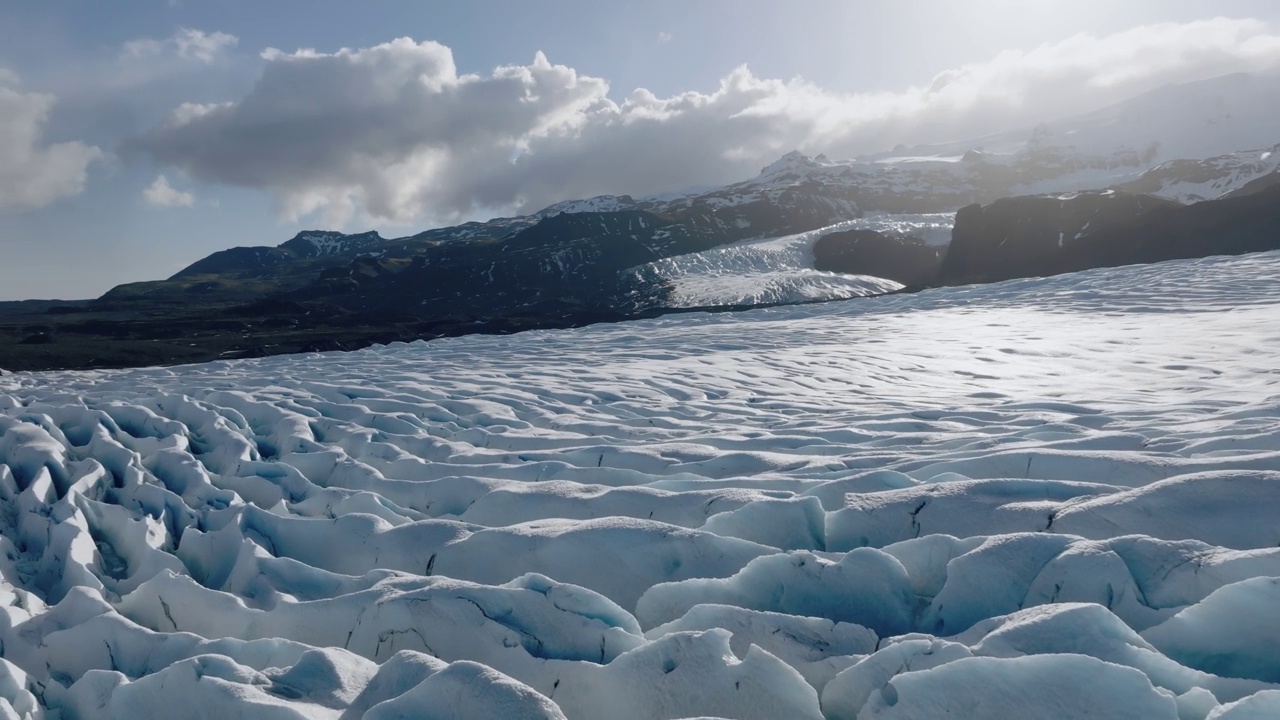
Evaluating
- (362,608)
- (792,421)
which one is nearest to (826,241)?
(792,421)

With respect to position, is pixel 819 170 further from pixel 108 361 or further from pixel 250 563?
pixel 250 563

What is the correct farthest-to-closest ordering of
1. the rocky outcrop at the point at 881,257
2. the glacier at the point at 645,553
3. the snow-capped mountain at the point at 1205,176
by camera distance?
the snow-capped mountain at the point at 1205,176 < the rocky outcrop at the point at 881,257 < the glacier at the point at 645,553

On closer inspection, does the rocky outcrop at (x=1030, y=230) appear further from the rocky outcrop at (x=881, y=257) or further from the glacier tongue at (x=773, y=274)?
the glacier tongue at (x=773, y=274)

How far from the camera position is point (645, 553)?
12.4ft

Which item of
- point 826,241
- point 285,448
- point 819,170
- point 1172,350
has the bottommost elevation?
point 1172,350

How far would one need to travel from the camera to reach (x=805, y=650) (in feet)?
9.04

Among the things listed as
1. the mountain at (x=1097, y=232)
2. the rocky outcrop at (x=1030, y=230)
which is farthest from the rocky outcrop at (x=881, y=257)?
the mountain at (x=1097, y=232)

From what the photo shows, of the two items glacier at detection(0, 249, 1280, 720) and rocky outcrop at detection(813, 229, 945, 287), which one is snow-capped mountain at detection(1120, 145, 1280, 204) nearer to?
rocky outcrop at detection(813, 229, 945, 287)

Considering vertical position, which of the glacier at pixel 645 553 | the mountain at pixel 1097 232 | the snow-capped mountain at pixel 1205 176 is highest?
the snow-capped mountain at pixel 1205 176

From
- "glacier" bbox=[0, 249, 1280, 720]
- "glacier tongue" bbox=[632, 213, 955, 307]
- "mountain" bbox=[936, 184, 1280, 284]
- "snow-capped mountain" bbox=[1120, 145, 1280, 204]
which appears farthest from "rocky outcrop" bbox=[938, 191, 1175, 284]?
Result: "snow-capped mountain" bbox=[1120, 145, 1280, 204]

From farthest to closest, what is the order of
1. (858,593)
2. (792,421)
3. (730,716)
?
(792,421) < (858,593) < (730,716)

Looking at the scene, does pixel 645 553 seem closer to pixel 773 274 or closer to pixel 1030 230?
pixel 1030 230

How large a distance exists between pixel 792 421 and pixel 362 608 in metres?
4.99

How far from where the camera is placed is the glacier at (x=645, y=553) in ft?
8.11
